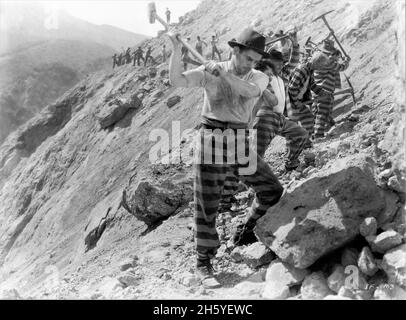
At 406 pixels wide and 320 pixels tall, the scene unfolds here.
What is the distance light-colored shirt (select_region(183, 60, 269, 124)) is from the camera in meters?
3.65

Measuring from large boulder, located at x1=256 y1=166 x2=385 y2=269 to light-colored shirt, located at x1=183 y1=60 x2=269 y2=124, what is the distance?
776 mm

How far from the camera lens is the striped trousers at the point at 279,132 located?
4.93 m

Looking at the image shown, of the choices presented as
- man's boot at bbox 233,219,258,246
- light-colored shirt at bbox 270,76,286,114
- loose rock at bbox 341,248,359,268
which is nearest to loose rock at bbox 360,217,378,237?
loose rock at bbox 341,248,359,268

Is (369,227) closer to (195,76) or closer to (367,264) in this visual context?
(367,264)

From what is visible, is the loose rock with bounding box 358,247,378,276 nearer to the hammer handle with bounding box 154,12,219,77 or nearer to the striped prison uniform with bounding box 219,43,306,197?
the hammer handle with bounding box 154,12,219,77

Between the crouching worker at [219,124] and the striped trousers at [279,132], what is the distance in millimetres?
1027

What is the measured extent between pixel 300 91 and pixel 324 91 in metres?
0.88

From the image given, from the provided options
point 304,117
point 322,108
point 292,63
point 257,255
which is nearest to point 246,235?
point 257,255

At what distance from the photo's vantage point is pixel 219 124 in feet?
12.3

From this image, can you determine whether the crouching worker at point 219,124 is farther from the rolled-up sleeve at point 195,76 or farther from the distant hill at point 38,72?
the distant hill at point 38,72

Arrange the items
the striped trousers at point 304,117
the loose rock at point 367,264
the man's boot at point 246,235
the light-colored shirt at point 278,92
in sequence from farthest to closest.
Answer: the striped trousers at point 304,117
the light-colored shirt at point 278,92
the man's boot at point 246,235
the loose rock at point 367,264

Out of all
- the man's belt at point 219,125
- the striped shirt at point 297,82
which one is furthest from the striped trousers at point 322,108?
the man's belt at point 219,125
